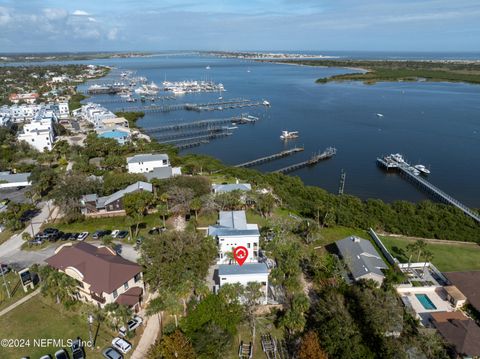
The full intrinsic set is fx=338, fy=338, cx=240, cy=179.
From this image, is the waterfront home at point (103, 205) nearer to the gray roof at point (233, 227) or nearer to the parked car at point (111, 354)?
the gray roof at point (233, 227)

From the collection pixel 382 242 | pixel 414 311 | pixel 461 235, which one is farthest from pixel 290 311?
pixel 461 235

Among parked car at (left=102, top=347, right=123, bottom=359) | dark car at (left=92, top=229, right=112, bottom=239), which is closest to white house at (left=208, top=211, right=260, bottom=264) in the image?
parked car at (left=102, top=347, right=123, bottom=359)

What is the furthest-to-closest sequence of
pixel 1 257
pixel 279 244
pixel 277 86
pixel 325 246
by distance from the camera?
1. pixel 277 86
2. pixel 325 246
3. pixel 1 257
4. pixel 279 244

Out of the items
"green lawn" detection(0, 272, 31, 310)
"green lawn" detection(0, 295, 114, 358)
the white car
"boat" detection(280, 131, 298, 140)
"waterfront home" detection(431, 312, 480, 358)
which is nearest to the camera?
"waterfront home" detection(431, 312, 480, 358)

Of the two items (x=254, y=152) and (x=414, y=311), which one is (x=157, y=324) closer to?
(x=414, y=311)

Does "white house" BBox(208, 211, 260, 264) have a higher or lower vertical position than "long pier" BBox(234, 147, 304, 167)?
higher

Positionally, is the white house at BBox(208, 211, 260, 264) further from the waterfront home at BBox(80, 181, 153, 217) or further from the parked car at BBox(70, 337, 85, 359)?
the waterfront home at BBox(80, 181, 153, 217)
